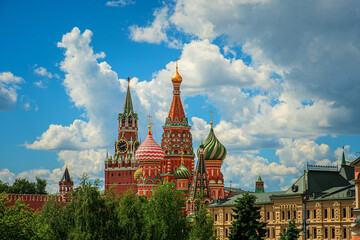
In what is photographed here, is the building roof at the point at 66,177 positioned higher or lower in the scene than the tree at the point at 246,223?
higher

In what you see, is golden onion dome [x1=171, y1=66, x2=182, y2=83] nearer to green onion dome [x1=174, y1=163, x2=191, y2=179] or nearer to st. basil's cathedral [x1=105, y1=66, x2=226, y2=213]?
st. basil's cathedral [x1=105, y1=66, x2=226, y2=213]

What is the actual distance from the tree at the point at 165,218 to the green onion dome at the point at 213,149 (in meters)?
36.3

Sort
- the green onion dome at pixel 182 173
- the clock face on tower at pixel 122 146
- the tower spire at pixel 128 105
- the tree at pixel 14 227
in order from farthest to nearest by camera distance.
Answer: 1. the tower spire at pixel 128 105
2. the clock face on tower at pixel 122 146
3. the green onion dome at pixel 182 173
4. the tree at pixel 14 227

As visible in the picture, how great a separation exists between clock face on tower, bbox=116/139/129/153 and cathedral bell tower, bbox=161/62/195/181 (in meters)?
50.5

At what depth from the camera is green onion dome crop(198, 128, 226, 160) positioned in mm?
101438

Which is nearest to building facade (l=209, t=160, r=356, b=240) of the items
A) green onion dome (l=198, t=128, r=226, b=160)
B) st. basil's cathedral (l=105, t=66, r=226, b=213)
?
st. basil's cathedral (l=105, t=66, r=226, b=213)

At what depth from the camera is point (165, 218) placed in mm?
60000

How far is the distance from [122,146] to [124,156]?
8.72ft

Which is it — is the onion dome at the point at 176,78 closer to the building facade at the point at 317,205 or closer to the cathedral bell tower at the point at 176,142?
the cathedral bell tower at the point at 176,142

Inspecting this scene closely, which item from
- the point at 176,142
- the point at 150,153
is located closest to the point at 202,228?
the point at 150,153

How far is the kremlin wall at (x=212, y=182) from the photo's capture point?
60.2m

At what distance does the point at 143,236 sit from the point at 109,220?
15.3 feet

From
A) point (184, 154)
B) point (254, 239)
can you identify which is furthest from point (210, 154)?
point (254, 239)

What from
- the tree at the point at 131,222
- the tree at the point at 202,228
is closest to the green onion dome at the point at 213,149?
the tree at the point at 202,228
